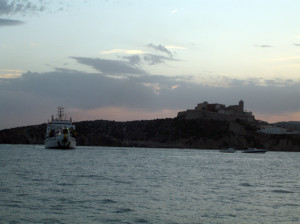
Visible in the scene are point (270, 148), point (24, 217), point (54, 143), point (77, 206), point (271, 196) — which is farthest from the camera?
point (270, 148)

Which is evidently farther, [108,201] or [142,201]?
[142,201]

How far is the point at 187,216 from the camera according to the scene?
2262cm

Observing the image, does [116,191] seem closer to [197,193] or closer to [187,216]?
[197,193]

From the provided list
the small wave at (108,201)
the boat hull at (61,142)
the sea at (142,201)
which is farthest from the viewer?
the boat hull at (61,142)

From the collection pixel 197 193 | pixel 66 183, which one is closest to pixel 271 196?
pixel 197 193

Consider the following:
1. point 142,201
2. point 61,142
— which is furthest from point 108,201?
point 61,142

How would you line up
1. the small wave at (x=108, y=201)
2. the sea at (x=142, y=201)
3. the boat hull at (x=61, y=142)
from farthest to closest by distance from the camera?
the boat hull at (x=61, y=142), the small wave at (x=108, y=201), the sea at (x=142, y=201)

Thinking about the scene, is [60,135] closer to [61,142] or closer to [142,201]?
[61,142]

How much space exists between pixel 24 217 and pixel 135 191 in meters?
11.1

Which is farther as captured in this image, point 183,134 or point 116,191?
point 183,134

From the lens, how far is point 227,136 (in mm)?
188875

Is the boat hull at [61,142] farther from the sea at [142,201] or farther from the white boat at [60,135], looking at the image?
the sea at [142,201]

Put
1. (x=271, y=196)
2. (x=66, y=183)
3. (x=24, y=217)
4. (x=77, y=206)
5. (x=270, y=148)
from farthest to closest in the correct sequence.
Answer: (x=270, y=148) < (x=66, y=183) < (x=271, y=196) < (x=77, y=206) < (x=24, y=217)

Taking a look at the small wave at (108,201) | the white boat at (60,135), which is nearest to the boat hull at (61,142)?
the white boat at (60,135)
